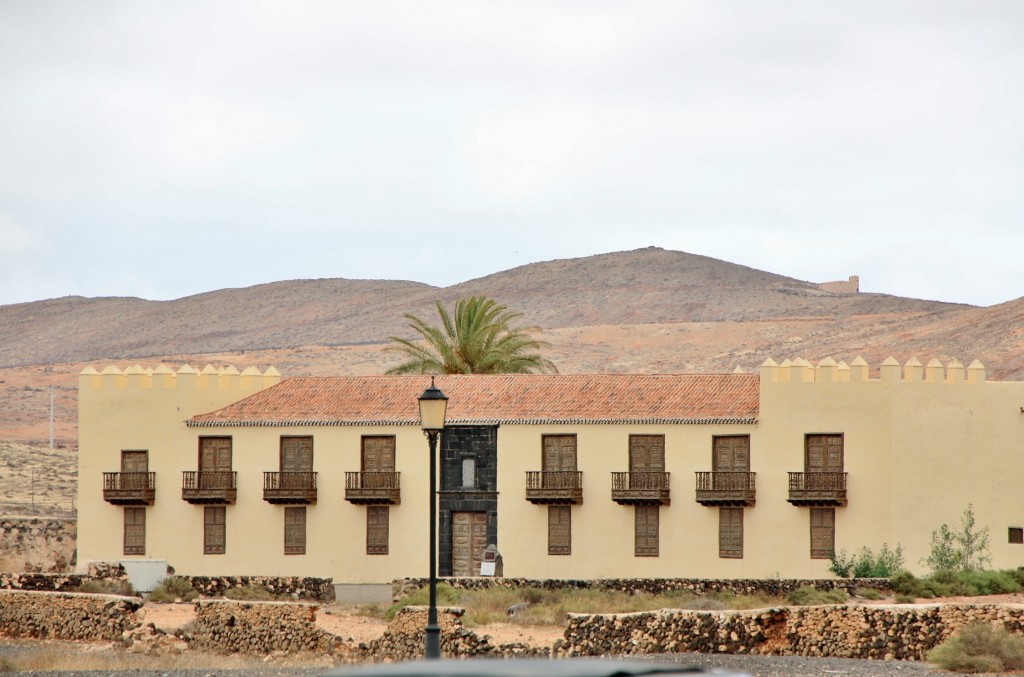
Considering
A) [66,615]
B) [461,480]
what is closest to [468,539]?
[461,480]

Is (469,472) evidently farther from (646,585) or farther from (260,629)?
(260,629)

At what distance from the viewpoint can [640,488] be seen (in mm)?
37750

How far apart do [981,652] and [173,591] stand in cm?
2201

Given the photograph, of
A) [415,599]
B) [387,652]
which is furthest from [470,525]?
[387,652]

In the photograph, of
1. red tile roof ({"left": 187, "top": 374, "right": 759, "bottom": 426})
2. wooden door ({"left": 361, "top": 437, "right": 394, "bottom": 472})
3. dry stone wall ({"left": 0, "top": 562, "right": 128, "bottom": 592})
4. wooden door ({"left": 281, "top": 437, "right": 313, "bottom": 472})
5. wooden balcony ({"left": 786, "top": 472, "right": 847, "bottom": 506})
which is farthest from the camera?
wooden door ({"left": 281, "top": 437, "right": 313, "bottom": 472})

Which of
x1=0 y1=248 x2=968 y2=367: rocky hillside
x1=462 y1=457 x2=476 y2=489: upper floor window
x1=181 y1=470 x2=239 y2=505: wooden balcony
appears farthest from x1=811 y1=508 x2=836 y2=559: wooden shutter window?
x1=0 y1=248 x2=968 y2=367: rocky hillside

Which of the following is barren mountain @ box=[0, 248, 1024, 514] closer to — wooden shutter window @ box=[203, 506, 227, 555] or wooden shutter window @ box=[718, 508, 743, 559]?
wooden shutter window @ box=[203, 506, 227, 555]

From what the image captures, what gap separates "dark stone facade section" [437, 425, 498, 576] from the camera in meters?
39.1

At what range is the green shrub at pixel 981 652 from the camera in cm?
2012

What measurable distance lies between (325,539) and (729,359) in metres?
61.4

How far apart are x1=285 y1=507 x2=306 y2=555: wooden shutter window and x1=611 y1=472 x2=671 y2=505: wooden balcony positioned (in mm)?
8106

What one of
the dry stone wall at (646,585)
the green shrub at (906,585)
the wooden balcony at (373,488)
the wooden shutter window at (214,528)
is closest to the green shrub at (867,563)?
the dry stone wall at (646,585)

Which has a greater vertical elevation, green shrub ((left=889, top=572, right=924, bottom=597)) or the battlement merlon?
the battlement merlon

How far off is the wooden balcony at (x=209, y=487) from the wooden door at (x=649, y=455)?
10.4m
